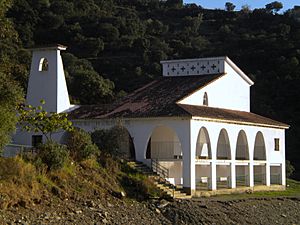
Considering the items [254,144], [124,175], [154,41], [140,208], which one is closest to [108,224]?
[140,208]

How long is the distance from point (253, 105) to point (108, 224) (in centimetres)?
4959

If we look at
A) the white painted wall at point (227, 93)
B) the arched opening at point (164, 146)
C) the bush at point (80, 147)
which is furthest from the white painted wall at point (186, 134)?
the bush at point (80, 147)

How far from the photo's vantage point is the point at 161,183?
35.2 meters

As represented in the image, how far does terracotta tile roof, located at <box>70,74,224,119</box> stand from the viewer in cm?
3794

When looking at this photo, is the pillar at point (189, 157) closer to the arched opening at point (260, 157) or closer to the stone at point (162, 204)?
the stone at point (162, 204)

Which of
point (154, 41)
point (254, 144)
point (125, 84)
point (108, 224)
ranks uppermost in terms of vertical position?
point (154, 41)

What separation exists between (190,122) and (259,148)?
1176 centimetres

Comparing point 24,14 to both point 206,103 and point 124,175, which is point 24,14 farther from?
point 124,175

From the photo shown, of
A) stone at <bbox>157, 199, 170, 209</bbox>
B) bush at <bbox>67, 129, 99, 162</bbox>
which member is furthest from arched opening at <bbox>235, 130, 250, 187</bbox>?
bush at <bbox>67, 129, 99, 162</bbox>

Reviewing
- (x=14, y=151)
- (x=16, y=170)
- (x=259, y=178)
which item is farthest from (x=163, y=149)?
(x=16, y=170)

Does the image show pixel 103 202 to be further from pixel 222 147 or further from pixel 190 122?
pixel 222 147

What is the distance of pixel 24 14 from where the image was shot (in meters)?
90.6

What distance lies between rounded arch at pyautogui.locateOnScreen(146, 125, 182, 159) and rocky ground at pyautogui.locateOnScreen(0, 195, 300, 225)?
22.4 ft

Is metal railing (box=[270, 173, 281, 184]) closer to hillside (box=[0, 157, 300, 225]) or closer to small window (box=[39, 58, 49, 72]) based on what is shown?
hillside (box=[0, 157, 300, 225])
